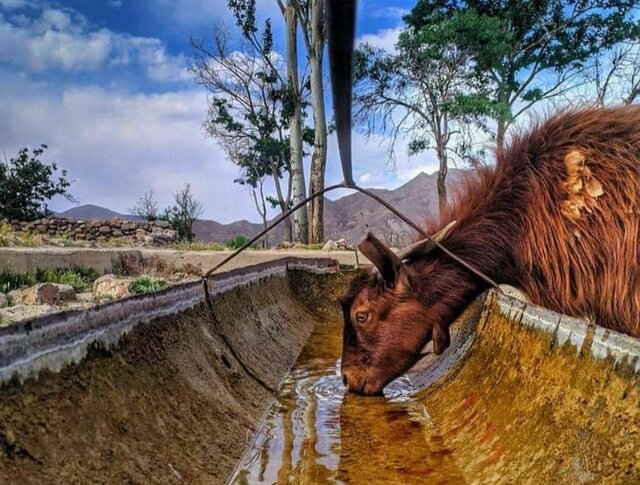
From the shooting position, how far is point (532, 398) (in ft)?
7.34

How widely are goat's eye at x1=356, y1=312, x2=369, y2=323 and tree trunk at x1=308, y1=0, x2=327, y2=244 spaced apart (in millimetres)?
16060

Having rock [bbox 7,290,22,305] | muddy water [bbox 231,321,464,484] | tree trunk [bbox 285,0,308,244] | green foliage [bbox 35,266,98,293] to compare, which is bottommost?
muddy water [bbox 231,321,464,484]

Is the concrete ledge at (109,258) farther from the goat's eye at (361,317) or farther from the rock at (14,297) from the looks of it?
the goat's eye at (361,317)

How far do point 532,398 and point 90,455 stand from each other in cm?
153

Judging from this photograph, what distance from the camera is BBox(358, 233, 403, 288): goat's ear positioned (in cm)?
335

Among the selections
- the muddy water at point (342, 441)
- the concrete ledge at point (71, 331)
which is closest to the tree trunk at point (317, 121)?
the muddy water at point (342, 441)

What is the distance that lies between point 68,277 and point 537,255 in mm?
7840

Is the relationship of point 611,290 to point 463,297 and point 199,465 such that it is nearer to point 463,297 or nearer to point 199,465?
point 463,297

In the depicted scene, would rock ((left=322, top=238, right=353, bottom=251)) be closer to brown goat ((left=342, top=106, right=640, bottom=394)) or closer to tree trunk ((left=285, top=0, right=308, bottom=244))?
tree trunk ((left=285, top=0, right=308, bottom=244))

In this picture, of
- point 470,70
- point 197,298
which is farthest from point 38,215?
point 197,298

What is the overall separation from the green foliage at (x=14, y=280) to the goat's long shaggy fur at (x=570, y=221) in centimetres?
695

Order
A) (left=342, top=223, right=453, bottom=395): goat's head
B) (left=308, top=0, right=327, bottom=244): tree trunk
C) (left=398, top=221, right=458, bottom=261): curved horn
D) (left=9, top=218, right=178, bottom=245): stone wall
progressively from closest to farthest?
(left=342, top=223, right=453, bottom=395): goat's head, (left=398, top=221, right=458, bottom=261): curved horn, (left=308, top=0, right=327, bottom=244): tree trunk, (left=9, top=218, right=178, bottom=245): stone wall

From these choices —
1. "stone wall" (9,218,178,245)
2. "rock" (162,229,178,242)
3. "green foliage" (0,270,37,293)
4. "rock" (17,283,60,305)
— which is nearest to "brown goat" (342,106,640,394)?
"rock" (17,283,60,305)

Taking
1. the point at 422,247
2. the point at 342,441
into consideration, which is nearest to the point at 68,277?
the point at 422,247
